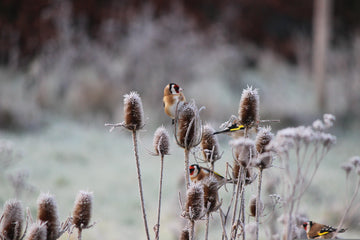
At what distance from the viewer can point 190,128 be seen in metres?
0.95

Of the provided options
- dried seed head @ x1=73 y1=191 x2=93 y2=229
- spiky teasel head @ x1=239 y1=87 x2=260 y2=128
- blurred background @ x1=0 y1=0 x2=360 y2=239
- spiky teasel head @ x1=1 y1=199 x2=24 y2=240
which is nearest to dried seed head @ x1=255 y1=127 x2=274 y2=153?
spiky teasel head @ x1=239 y1=87 x2=260 y2=128

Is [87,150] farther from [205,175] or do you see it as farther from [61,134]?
[205,175]

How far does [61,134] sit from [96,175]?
1.10 metres

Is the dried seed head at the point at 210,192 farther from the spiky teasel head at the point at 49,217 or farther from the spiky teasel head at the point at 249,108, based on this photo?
the spiky teasel head at the point at 49,217

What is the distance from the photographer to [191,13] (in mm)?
8547

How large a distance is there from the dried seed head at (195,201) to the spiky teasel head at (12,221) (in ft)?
1.02

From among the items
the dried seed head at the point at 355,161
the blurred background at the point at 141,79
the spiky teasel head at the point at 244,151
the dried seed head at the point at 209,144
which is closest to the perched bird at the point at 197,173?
the dried seed head at the point at 209,144

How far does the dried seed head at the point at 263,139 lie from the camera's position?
0.93 m

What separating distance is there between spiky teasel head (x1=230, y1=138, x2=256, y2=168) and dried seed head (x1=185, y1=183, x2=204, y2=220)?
0.10m

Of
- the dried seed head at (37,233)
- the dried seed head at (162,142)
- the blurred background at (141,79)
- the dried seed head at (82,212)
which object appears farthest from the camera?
the blurred background at (141,79)

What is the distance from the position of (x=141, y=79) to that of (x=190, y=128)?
210 inches

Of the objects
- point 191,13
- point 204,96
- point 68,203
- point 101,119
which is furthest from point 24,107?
point 191,13

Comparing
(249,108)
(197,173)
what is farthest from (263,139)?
(197,173)

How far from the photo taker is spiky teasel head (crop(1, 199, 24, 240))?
0.81 meters
